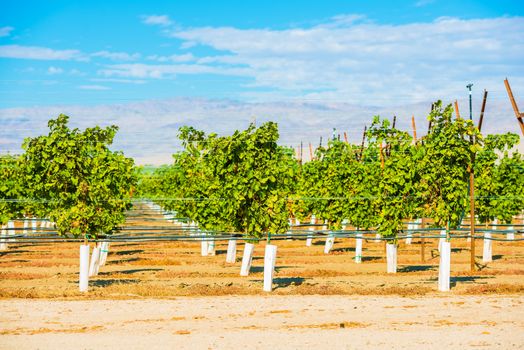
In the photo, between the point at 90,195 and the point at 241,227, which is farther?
the point at 241,227

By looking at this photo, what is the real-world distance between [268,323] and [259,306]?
2.65 m

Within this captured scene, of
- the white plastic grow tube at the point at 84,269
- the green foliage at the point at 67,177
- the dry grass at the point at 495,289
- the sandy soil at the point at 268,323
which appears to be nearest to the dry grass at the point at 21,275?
the green foliage at the point at 67,177

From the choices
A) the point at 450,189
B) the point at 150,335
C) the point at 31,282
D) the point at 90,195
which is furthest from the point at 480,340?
the point at 31,282

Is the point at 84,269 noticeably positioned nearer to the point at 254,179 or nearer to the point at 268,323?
the point at 254,179

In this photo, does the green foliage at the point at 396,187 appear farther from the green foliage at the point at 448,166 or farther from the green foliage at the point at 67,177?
the green foliage at the point at 67,177

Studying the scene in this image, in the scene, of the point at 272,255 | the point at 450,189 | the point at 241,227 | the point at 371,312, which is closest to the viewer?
the point at 371,312

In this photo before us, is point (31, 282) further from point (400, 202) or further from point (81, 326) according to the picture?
point (400, 202)

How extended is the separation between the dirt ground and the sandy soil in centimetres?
2

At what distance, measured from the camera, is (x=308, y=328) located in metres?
16.9

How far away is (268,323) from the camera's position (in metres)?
17.5

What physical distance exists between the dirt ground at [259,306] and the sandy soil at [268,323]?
0.08 feet

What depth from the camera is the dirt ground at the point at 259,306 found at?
15688mm

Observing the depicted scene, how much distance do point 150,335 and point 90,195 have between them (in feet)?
27.6

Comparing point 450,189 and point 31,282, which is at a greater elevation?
point 450,189
